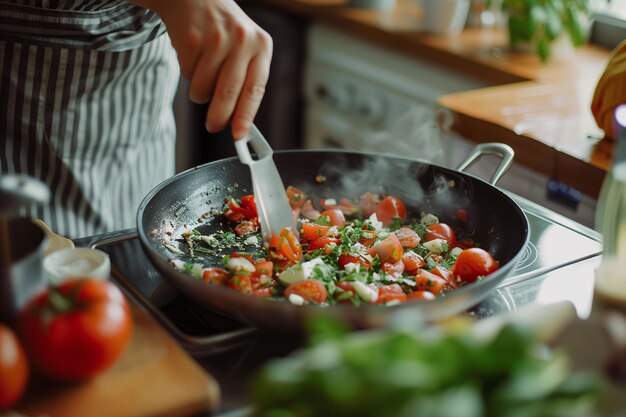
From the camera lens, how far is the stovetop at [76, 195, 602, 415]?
1.03 m

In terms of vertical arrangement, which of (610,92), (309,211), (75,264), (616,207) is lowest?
(309,211)

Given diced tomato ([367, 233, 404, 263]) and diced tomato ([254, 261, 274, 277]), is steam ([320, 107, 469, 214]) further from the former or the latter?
diced tomato ([254, 261, 274, 277])

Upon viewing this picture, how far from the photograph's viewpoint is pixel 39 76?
5.38 feet

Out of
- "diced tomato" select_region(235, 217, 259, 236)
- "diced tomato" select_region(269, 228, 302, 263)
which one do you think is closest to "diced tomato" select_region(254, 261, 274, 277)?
"diced tomato" select_region(269, 228, 302, 263)

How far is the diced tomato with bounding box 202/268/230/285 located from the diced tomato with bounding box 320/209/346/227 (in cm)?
27

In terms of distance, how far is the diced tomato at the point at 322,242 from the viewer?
132 centimetres

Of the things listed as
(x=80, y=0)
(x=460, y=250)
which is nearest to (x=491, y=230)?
(x=460, y=250)

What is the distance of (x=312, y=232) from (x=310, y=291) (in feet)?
0.73

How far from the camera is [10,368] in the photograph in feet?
2.65

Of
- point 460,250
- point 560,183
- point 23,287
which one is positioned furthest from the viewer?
point 560,183

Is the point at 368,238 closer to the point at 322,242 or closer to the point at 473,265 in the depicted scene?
the point at 322,242

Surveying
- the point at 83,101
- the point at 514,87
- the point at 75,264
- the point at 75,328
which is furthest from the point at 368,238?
the point at 514,87

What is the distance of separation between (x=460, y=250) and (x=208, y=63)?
0.51m

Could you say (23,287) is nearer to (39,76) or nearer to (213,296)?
(213,296)
